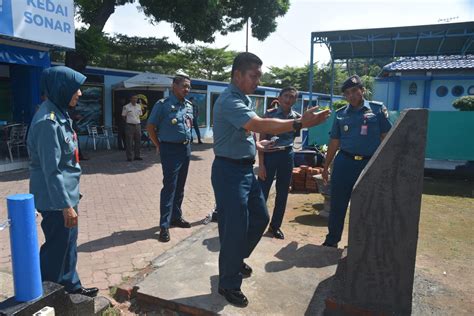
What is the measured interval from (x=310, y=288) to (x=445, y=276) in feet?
4.51

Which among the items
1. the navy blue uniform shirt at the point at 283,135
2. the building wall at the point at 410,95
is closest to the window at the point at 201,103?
the building wall at the point at 410,95

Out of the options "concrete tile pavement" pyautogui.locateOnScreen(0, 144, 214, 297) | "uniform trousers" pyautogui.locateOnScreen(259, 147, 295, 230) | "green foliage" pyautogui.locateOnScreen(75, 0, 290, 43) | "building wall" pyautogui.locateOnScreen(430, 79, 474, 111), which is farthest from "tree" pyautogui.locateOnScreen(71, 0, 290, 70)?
"uniform trousers" pyautogui.locateOnScreen(259, 147, 295, 230)

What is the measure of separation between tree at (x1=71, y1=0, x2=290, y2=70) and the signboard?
5.83 feet

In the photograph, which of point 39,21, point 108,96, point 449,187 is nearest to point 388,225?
point 449,187

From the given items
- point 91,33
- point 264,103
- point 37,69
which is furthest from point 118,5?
point 264,103

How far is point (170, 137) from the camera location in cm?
458

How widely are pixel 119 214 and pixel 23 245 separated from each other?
341 cm

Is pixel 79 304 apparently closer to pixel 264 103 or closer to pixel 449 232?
pixel 449 232

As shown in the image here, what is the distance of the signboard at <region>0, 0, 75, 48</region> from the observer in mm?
7402

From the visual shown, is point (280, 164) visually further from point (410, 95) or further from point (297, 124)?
point (410, 95)

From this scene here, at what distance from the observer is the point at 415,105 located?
51.1 feet

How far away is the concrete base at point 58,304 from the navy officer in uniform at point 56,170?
24 centimetres

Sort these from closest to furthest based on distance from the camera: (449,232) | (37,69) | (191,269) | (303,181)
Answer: (191,269), (449,232), (303,181), (37,69)

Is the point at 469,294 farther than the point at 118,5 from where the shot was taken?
No
